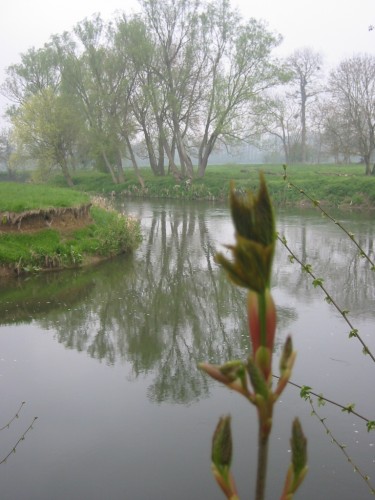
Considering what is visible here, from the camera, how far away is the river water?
486cm

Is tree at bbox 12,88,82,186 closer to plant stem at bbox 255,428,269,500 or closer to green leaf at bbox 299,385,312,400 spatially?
green leaf at bbox 299,385,312,400

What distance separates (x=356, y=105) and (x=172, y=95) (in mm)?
11558

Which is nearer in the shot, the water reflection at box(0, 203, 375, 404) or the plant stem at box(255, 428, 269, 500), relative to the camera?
the plant stem at box(255, 428, 269, 500)

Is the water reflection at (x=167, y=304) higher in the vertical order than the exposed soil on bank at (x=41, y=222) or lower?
lower

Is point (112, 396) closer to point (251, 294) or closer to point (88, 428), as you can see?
point (88, 428)

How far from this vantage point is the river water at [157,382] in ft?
15.9

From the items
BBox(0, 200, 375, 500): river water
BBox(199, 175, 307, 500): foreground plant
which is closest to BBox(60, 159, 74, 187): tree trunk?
BBox(0, 200, 375, 500): river water

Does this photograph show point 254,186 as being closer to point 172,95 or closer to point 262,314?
point 172,95

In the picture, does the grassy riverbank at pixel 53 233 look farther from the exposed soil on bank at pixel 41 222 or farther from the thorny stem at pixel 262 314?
the thorny stem at pixel 262 314

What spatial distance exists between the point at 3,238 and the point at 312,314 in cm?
739

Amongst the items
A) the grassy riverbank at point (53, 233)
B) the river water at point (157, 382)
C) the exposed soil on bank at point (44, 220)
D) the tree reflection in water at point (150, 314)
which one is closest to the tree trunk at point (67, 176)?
the grassy riverbank at point (53, 233)

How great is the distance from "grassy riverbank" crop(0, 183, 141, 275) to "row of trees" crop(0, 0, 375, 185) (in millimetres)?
21071

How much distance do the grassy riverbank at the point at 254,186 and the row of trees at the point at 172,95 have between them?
1657 millimetres

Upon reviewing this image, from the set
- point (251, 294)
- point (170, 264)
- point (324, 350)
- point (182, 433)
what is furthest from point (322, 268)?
point (251, 294)
